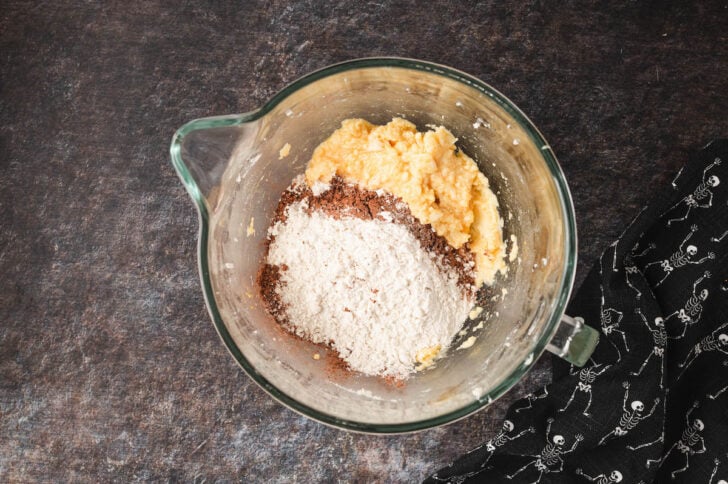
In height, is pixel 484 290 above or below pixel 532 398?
above

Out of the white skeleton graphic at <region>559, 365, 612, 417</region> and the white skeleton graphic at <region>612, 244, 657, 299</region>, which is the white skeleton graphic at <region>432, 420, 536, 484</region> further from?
the white skeleton graphic at <region>612, 244, 657, 299</region>

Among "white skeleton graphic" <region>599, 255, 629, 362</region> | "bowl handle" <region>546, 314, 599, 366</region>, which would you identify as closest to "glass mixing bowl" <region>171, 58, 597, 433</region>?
"bowl handle" <region>546, 314, 599, 366</region>

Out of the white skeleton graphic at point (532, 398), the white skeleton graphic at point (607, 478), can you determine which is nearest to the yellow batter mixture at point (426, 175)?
the white skeleton graphic at point (532, 398)

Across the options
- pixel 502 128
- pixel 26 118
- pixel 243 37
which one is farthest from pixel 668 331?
pixel 26 118

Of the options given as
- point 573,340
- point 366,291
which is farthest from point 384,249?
point 573,340

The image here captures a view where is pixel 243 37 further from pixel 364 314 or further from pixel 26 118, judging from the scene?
pixel 364 314

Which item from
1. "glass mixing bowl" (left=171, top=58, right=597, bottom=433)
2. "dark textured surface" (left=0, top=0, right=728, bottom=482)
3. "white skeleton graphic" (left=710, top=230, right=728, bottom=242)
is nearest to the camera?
"glass mixing bowl" (left=171, top=58, right=597, bottom=433)

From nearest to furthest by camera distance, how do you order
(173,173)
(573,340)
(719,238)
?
(573,340), (719,238), (173,173)

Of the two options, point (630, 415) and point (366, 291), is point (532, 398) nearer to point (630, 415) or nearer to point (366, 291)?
point (630, 415)

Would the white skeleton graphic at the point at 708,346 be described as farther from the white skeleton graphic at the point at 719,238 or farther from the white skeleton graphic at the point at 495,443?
the white skeleton graphic at the point at 495,443
